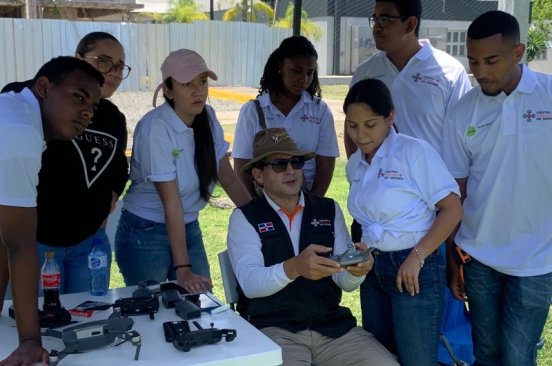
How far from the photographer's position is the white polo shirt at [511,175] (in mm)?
2666

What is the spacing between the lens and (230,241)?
2.85m

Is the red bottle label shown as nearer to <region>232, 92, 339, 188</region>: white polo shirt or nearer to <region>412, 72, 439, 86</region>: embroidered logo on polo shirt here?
<region>232, 92, 339, 188</region>: white polo shirt

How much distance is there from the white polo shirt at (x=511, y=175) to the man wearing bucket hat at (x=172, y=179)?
1.21 metres

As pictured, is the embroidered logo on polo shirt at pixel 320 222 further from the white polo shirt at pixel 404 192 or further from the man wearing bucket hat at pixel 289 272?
the white polo shirt at pixel 404 192

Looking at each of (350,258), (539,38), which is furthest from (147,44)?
(539,38)

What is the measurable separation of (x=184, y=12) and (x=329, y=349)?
1272 inches

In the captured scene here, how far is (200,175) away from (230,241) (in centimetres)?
44

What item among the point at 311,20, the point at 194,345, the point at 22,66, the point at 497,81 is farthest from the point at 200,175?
the point at 311,20

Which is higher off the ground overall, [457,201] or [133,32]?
[133,32]

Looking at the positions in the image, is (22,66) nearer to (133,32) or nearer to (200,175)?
(133,32)

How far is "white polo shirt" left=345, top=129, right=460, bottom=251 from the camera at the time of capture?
8.58 feet

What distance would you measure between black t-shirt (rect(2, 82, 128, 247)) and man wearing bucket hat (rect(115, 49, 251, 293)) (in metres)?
0.18

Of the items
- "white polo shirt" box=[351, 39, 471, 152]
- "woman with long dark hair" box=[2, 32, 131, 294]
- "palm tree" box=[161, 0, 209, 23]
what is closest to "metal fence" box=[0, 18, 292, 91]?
"white polo shirt" box=[351, 39, 471, 152]

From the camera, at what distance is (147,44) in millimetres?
15094
